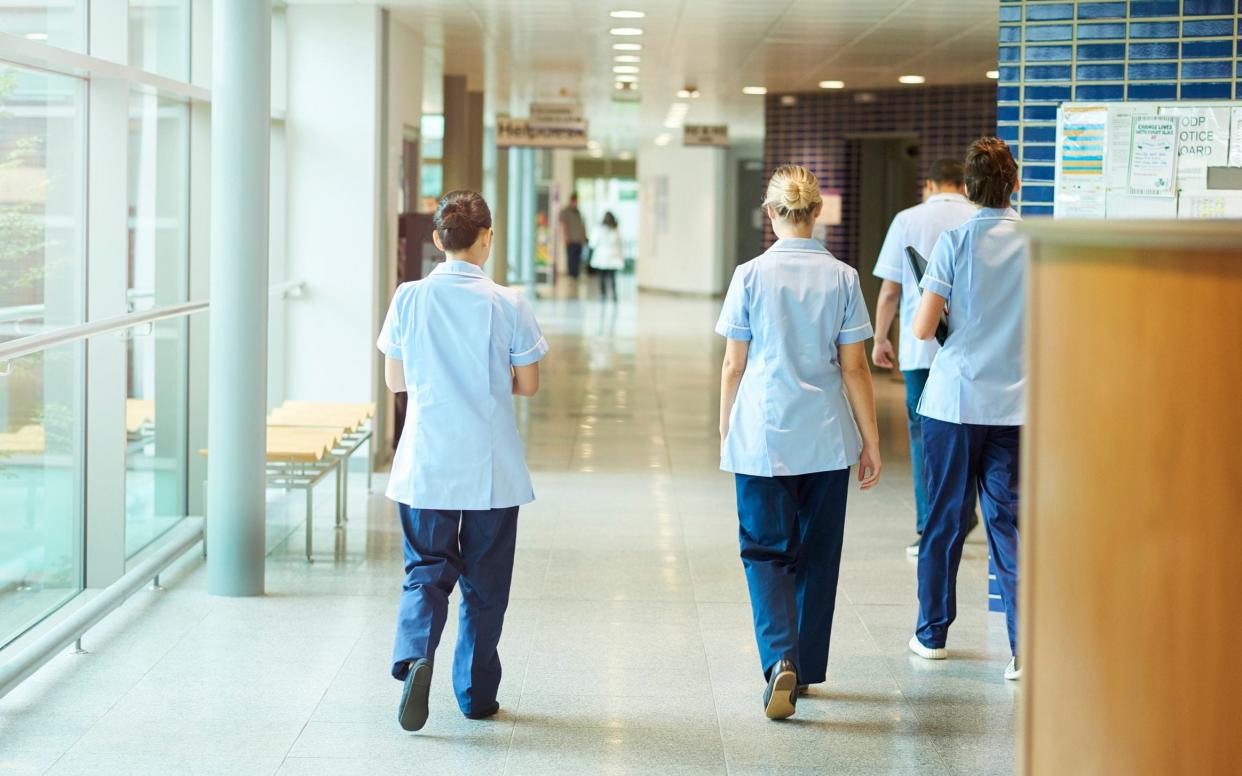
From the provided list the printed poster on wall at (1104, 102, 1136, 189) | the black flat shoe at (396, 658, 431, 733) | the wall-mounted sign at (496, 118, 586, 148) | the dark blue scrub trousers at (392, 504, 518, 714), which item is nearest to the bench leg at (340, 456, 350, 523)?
the dark blue scrub trousers at (392, 504, 518, 714)

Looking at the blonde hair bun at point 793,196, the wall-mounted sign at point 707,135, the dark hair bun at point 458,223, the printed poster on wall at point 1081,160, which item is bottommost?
the dark hair bun at point 458,223

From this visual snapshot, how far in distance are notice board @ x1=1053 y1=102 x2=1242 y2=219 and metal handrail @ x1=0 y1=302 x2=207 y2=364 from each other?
3477 millimetres

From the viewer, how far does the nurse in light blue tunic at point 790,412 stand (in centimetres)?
414

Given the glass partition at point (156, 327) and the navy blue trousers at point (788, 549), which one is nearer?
the navy blue trousers at point (788, 549)

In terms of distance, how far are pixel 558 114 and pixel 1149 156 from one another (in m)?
12.3

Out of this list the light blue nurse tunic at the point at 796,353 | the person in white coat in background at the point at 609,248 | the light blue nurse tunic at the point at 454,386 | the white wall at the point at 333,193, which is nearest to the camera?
the light blue nurse tunic at the point at 454,386

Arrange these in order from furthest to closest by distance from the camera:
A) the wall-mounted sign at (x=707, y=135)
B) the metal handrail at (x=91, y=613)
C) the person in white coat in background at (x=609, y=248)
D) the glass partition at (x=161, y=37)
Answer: the person in white coat in background at (x=609, y=248)
the wall-mounted sign at (x=707, y=135)
the glass partition at (x=161, y=37)
the metal handrail at (x=91, y=613)

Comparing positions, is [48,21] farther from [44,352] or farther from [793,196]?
[793,196]

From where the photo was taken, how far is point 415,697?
3949mm

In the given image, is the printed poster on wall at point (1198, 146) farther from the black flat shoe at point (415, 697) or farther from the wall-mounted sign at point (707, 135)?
the wall-mounted sign at point (707, 135)

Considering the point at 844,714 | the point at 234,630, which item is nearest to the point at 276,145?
the point at 234,630

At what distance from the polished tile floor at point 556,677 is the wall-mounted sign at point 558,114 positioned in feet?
33.5

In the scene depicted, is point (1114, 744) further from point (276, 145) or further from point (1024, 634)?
point (276, 145)

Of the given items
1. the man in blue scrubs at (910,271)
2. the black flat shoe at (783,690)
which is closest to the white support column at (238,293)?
the black flat shoe at (783,690)
